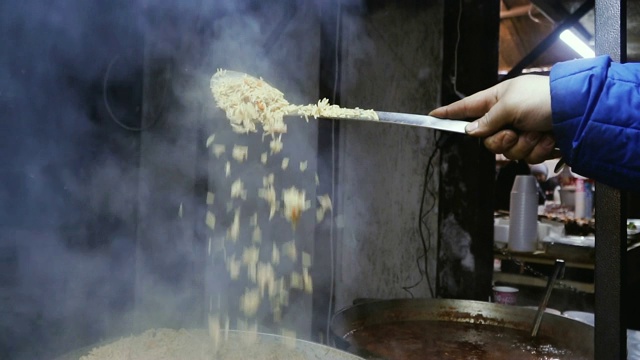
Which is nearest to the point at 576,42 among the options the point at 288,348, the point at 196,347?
the point at 288,348

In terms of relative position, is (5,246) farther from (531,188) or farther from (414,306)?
(531,188)

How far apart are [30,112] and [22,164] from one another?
311 mm

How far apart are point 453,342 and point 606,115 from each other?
162 cm

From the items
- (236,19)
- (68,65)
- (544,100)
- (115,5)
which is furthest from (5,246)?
(544,100)

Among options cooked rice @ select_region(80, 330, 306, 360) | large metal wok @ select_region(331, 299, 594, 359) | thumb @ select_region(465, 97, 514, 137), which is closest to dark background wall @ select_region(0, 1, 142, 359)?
cooked rice @ select_region(80, 330, 306, 360)

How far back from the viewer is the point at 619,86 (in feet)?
4.52

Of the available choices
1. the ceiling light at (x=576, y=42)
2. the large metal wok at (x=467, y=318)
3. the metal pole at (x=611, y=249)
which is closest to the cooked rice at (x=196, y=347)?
the large metal wok at (x=467, y=318)

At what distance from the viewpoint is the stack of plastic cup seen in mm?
4699

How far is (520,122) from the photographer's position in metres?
1.68

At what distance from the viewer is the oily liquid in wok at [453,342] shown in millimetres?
2439

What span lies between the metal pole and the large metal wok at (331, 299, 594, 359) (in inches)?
51.0

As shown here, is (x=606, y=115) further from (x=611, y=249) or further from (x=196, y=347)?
(x=196, y=347)

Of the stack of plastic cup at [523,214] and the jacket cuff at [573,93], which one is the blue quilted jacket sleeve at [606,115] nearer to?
the jacket cuff at [573,93]

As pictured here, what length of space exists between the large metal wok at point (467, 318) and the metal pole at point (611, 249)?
1296 mm
